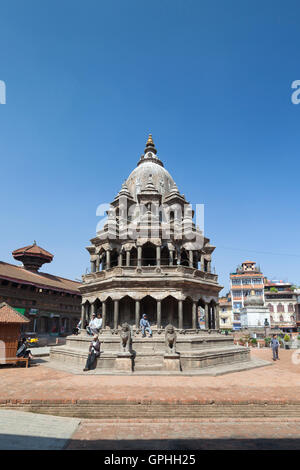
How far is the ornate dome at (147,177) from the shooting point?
26.0 meters

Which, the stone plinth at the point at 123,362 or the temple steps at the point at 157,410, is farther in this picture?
the stone plinth at the point at 123,362

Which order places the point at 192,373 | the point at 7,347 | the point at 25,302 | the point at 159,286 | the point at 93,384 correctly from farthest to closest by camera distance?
the point at 25,302 → the point at 159,286 → the point at 7,347 → the point at 192,373 → the point at 93,384

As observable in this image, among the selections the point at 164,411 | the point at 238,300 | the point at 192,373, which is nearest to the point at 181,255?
the point at 192,373

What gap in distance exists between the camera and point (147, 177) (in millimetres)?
26281

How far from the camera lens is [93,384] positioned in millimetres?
11523

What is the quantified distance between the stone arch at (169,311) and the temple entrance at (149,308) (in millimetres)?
603

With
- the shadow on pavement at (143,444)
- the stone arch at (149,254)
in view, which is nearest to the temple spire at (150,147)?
the stone arch at (149,254)

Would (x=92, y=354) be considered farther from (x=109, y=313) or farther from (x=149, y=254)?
(x=149, y=254)

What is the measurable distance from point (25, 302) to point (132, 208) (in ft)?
67.5

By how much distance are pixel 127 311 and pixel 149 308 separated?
1.64m

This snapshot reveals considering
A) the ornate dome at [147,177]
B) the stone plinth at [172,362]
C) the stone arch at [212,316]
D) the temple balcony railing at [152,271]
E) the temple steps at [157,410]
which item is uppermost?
the ornate dome at [147,177]

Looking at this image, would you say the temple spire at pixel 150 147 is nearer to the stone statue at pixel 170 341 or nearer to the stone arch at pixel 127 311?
the stone arch at pixel 127 311

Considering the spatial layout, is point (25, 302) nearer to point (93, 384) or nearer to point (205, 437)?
point (93, 384)

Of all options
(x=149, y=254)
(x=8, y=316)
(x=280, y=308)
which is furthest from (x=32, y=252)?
(x=280, y=308)
